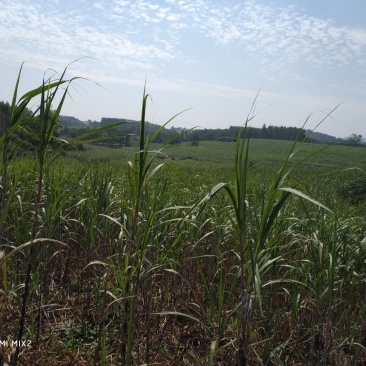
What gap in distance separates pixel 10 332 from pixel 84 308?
0.68 meters

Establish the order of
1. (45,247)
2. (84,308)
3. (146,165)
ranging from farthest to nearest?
(84,308) < (45,247) < (146,165)

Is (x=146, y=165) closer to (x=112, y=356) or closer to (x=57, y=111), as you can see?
(x=57, y=111)

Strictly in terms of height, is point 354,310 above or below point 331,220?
below

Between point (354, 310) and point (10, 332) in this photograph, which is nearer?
point (10, 332)

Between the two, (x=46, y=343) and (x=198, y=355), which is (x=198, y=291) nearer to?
(x=198, y=355)

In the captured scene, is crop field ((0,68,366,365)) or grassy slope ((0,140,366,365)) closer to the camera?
crop field ((0,68,366,365))

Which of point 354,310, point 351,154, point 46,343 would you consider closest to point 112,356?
point 46,343

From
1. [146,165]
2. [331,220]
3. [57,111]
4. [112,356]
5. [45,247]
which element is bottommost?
[112,356]

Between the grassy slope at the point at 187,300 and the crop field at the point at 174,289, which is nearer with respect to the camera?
the crop field at the point at 174,289

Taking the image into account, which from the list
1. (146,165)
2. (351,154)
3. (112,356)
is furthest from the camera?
(351,154)

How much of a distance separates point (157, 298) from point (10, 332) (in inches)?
45.9

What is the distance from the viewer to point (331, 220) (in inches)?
126

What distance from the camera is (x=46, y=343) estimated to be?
243 cm

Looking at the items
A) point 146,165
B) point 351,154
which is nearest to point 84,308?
point 146,165
